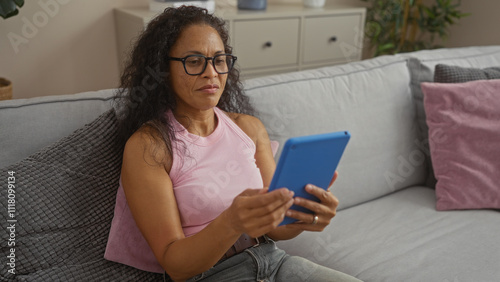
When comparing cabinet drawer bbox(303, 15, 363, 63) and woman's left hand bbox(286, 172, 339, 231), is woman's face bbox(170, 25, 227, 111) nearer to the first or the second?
woman's left hand bbox(286, 172, 339, 231)

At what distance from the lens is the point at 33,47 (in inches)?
110

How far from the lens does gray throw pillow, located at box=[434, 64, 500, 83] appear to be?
1.88 metres

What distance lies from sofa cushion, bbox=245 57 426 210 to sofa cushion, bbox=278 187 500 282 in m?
0.11

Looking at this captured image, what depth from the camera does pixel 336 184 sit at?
177 cm

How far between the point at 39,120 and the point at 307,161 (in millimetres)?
728

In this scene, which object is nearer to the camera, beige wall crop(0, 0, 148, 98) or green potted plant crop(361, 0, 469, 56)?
beige wall crop(0, 0, 148, 98)

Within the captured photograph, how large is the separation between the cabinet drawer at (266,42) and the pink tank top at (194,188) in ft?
5.54

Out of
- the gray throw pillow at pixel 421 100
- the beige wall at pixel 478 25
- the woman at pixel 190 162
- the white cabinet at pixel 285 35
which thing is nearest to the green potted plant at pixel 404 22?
the beige wall at pixel 478 25

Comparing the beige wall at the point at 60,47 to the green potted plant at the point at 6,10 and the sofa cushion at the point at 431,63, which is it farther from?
Result: the sofa cushion at the point at 431,63

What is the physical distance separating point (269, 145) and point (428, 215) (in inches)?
26.1

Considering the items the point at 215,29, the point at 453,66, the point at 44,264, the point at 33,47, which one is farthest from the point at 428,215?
the point at 33,47

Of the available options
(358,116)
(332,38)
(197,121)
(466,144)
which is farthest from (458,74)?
(332,38)

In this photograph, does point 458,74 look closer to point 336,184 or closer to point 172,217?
point 336,184

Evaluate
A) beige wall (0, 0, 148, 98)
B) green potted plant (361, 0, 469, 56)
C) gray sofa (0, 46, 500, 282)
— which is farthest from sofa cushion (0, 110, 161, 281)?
green potted plant (361, 0, 469, 56)
